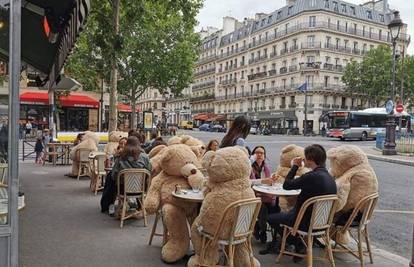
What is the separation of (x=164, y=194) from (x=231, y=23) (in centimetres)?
8384

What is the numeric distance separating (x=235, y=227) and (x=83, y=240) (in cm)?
246

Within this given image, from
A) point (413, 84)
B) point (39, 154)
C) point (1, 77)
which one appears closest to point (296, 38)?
point (413, 84)

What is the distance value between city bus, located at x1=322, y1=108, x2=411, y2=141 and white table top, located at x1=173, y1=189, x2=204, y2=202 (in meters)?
34.1

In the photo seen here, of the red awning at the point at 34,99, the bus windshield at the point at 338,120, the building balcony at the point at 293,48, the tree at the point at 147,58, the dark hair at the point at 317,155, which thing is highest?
the building balcony at the point at 293,48

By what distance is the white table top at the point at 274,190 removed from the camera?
4945 millimetres

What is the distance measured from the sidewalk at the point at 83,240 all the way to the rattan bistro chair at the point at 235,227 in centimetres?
75

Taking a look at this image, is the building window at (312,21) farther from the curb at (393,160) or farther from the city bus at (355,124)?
the curb at (393,160)

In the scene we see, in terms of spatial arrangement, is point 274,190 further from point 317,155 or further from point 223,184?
point 223,184

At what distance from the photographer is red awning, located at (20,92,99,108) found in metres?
26.1

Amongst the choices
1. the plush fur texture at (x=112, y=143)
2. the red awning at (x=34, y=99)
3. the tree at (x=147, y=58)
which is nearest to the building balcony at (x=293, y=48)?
the tree at (x=147, y=58)

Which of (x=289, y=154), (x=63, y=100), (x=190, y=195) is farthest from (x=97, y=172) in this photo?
(x=63, y=100)

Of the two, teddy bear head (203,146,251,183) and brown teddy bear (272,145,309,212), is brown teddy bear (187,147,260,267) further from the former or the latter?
brown teddy bear (272,145,309,212)

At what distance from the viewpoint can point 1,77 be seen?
3381mm

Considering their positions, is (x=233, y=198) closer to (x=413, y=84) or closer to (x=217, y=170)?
(x=217, y=170)
